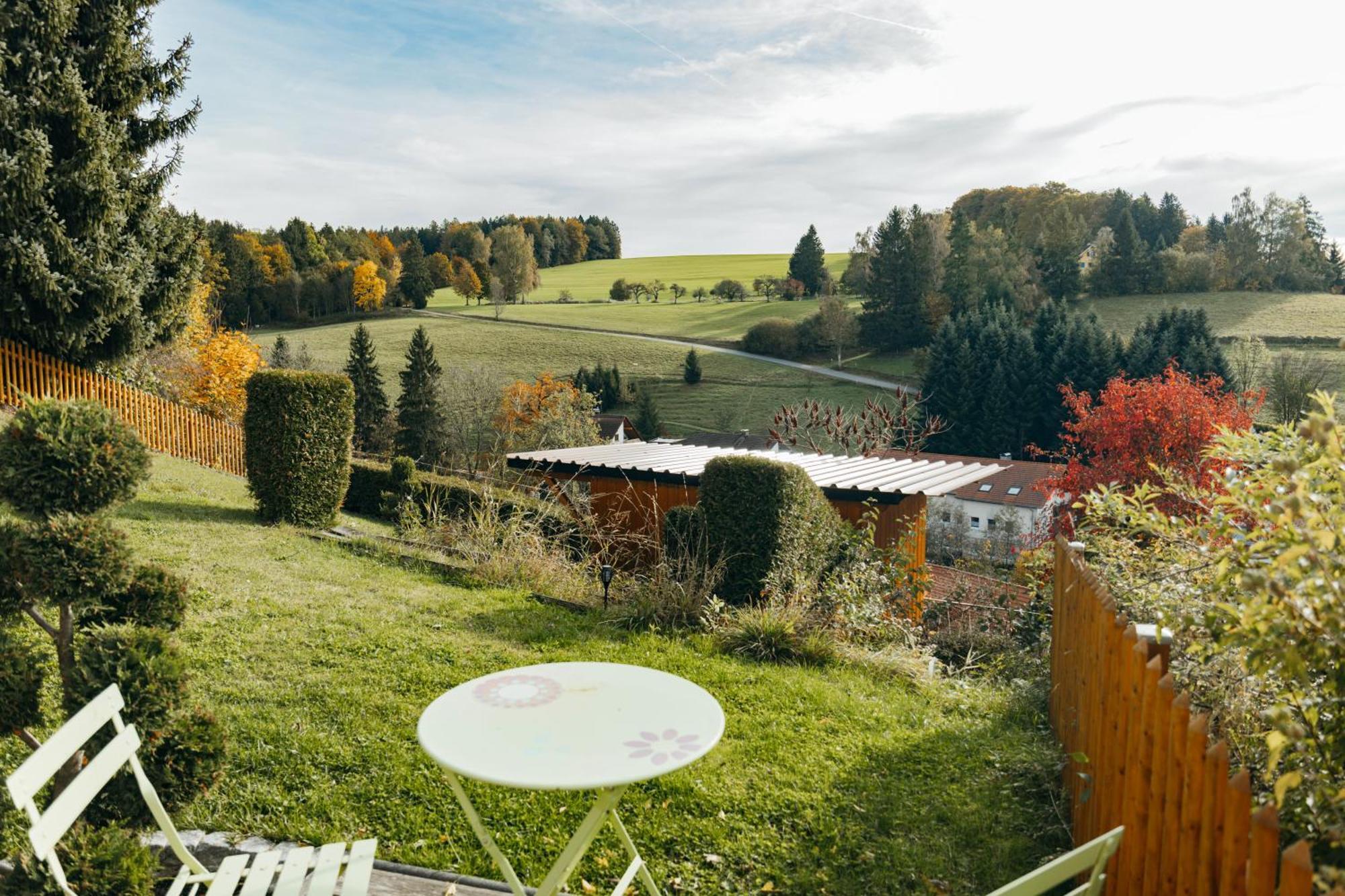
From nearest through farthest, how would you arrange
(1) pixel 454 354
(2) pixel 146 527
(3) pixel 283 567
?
1. (3) pixel 283 567
2. (2) pixel 146 527
3. (1) pixel 454 354

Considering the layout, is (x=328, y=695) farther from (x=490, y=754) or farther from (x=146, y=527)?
(x=146, y=527)

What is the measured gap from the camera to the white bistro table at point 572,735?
7.23 feet

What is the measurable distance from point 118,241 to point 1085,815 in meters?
15.3

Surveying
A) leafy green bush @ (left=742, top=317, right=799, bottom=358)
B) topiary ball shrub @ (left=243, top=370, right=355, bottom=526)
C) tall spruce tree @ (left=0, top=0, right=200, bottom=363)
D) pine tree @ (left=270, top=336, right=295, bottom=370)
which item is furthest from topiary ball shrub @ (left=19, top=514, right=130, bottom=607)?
leafy green bush @ (left=742, top=317, right=799, bottom=358)

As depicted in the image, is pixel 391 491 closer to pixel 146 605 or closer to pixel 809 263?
pixel 146 605

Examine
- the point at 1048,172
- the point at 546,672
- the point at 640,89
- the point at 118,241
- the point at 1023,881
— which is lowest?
the point at 546,672

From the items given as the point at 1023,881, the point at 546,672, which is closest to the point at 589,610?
the point at 546,672

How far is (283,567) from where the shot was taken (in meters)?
7.62

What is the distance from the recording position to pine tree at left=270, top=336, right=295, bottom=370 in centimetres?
3662

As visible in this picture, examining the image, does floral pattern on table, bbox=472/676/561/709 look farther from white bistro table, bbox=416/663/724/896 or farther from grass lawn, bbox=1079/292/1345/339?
grass lawn, bbox=1079/292/1345/339

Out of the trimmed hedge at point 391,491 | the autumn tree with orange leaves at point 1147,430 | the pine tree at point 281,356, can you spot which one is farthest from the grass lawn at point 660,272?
the autumn tree with orange leaves at point 1147,430

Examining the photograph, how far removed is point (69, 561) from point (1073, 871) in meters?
3.07

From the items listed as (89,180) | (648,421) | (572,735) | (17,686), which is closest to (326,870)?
(572,735)

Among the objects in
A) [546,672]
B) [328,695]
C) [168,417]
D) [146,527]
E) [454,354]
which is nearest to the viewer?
[546,672]
